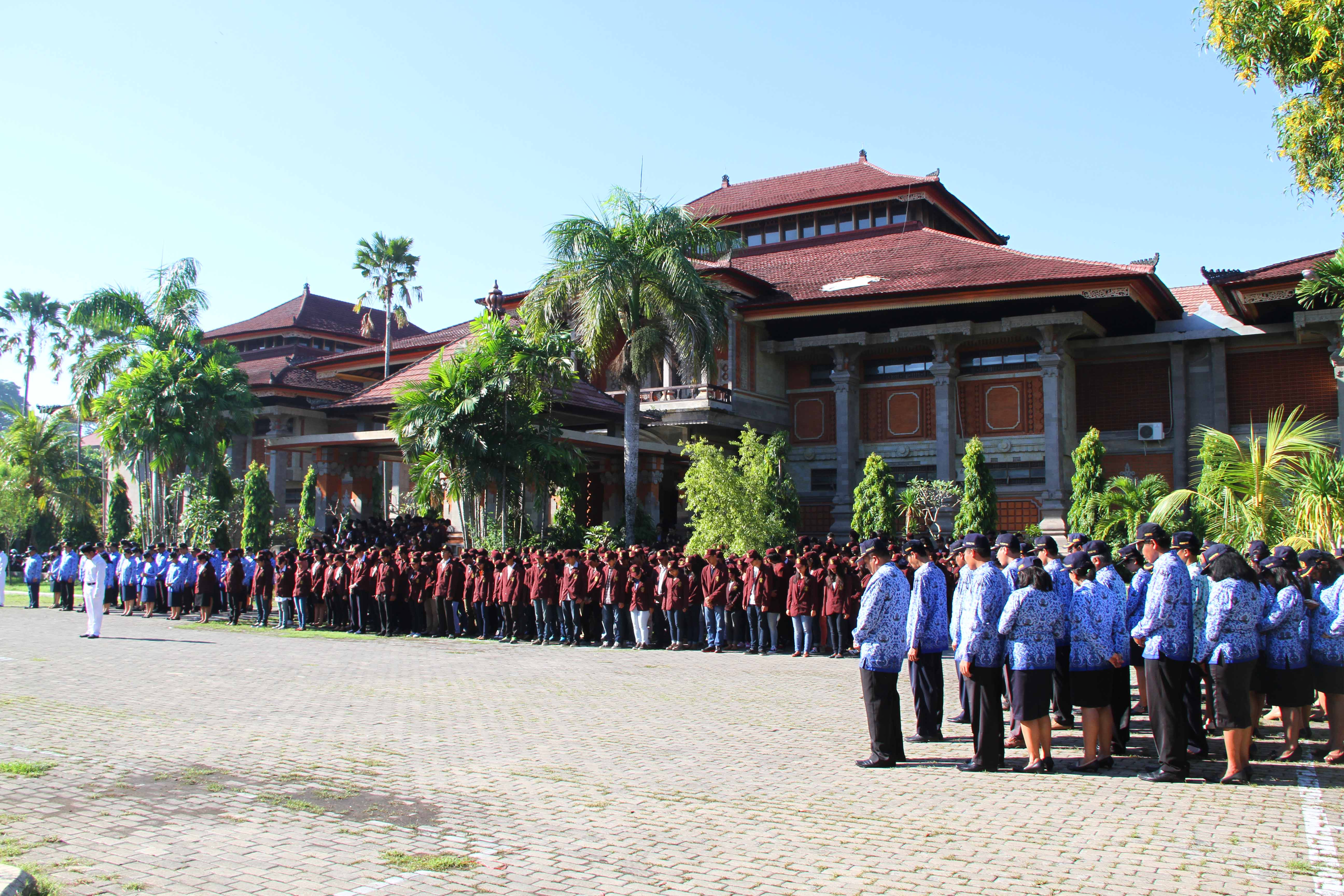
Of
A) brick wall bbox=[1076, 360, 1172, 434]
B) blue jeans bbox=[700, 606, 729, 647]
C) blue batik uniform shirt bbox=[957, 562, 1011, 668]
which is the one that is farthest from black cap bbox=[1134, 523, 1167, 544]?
brick wall bbox=[1076, 360, 1172, 434]

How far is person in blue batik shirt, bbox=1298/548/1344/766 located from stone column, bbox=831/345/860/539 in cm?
2554

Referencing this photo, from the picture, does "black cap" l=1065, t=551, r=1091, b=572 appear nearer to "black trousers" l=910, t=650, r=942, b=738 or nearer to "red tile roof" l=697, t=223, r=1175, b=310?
"black trousers" l=910, t=650, r=942, b=738

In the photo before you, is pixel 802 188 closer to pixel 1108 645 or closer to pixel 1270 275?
pixel 1270 275

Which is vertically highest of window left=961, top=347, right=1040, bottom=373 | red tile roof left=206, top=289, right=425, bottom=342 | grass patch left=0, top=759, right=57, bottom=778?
red tile roof left=206, top=289, right=425, bottom=342

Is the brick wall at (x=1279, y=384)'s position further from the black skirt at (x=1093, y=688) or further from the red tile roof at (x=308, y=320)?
the red tile roof at (x=308, y=320)

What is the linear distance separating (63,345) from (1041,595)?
65145mm

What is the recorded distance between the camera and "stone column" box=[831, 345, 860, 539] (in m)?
34.5

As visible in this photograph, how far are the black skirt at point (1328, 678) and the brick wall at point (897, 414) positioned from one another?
26071mm

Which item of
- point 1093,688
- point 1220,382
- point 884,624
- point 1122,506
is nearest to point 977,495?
point 1122,506

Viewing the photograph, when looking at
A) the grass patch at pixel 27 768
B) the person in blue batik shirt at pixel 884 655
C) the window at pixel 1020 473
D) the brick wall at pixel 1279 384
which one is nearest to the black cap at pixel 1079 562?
the person in blue batik shirt at pixel 884 655

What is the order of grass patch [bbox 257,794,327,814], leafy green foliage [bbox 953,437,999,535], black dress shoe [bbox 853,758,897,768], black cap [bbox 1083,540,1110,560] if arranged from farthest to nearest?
leafy green foliage [bbox 953,437,999,535]
black cap [bbox 1083,540,1110,560]
black dress shoe [bbox 853,758,897,768]
grass patch [bbox 257,794,327,814]

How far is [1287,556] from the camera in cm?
880

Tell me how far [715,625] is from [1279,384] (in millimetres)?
21890

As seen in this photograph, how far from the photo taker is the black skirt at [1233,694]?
7629 millimetres
